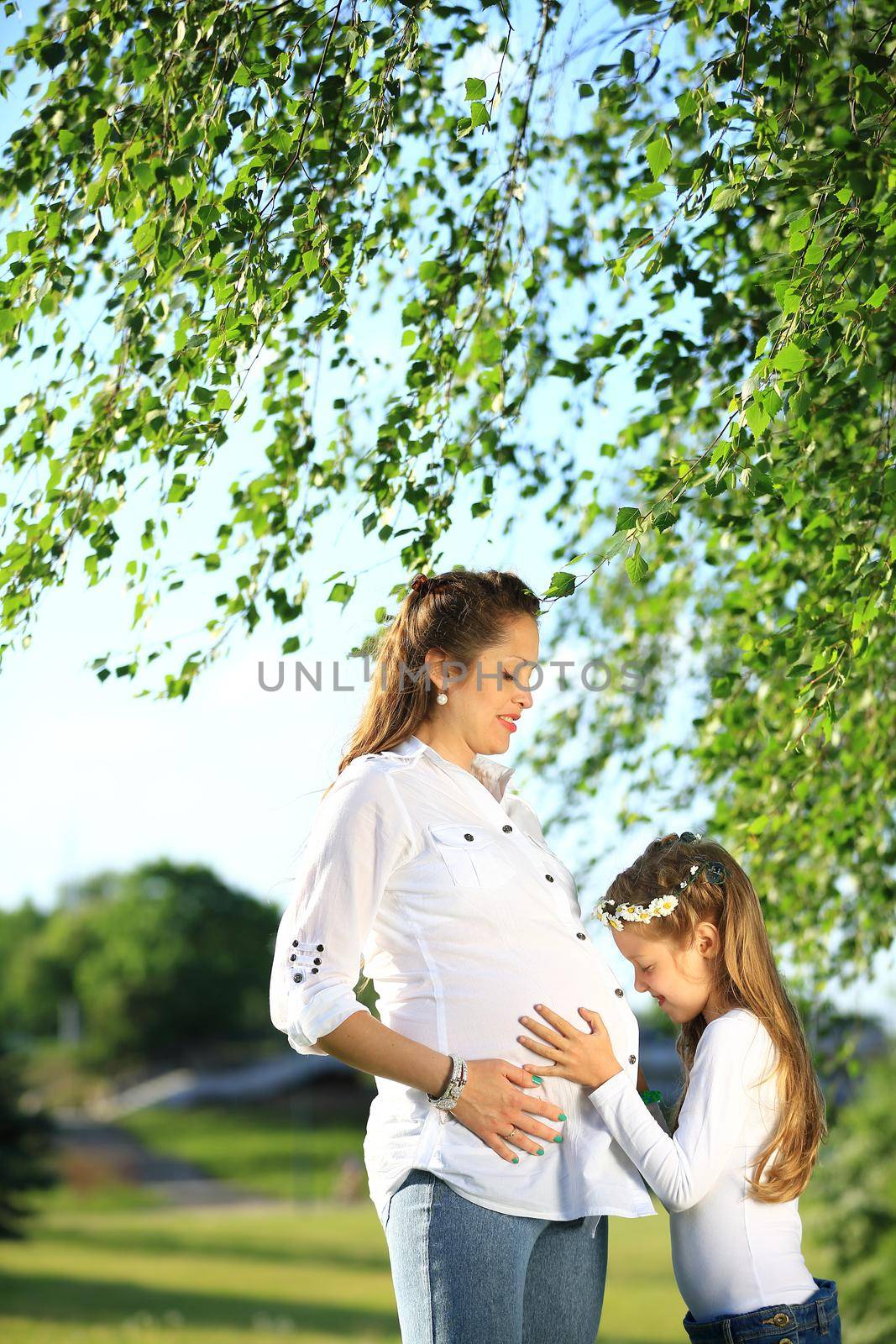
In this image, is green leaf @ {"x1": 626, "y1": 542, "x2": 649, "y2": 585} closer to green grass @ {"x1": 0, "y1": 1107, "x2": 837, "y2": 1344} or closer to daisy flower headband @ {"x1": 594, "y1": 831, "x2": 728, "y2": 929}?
daisy flower headband @ {"x1": 594, "y1": 831, "x2": 728, "y2": 929}

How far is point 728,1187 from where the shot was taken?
208 centimetres

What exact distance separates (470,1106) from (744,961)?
0.59 metres

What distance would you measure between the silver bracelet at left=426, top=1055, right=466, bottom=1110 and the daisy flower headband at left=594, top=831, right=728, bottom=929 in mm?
465

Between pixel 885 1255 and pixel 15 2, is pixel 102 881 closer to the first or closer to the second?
pixel 885 1255

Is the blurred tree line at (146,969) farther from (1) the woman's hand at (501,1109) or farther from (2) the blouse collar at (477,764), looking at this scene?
(1) the woman's hand at (501,1109)

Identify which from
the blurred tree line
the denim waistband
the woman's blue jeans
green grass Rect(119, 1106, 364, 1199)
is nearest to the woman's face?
the woman's blue jeans

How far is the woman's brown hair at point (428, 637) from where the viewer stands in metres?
2.14

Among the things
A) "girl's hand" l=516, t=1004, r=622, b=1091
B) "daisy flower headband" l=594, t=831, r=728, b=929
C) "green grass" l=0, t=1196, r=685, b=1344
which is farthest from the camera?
"green grass" l=0, t=1196, r=685, b=1344

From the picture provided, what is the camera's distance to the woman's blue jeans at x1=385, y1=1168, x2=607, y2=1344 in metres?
1.80

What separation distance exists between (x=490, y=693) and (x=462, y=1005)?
488 mm

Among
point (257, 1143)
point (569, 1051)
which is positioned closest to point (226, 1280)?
point (257, 1143)

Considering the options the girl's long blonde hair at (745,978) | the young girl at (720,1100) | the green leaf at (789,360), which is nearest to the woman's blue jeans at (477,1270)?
the young girl at (720,1100)

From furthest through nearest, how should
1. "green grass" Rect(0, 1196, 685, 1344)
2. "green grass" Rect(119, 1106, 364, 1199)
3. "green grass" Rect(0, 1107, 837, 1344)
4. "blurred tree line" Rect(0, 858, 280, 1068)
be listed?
"blurred tree line" Rect(0, 858, 280, 1068) < "green grass" Rect(119, 1106, 364, 1199) < "green grass" Rect(0, 1107, 837, 1344) < "green grass" Rect(0, 1196, 685, 1344)

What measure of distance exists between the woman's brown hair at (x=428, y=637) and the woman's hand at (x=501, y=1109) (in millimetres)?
541
